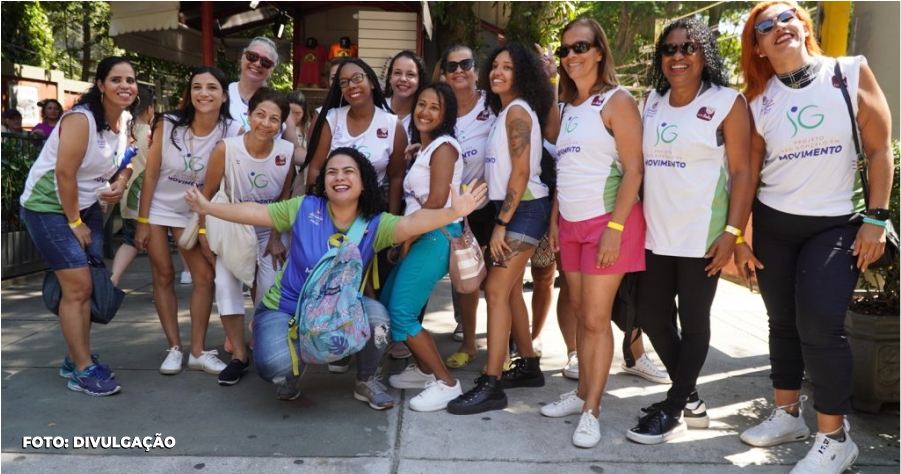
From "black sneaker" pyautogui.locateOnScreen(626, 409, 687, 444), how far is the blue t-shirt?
5.18ft

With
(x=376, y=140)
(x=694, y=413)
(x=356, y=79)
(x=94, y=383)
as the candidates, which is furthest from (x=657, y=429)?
(x=94, y=383)

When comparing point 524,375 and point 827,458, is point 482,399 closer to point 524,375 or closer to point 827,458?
point 524,375

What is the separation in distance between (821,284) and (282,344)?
256cm

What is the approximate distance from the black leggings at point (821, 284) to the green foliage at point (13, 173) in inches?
279

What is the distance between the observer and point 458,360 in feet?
15.3

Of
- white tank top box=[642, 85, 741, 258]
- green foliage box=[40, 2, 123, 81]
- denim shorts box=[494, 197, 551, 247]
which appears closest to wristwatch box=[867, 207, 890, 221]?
white tank top box=[642, 85, 741, 258]

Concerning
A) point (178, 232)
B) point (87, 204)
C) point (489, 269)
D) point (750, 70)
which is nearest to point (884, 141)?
point (750, 70)

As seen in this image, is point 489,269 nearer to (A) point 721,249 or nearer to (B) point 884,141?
(A) point 721,249

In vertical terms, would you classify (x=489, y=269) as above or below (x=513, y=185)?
below

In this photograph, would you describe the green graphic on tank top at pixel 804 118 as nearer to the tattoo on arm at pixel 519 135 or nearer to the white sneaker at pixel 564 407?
the tattoo on arm at pixel 519 135

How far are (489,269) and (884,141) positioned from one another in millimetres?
1932

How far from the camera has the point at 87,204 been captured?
13.3 ft

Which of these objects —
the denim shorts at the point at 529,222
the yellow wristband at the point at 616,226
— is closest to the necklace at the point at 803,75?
the yellow wristband at the point at 616,226

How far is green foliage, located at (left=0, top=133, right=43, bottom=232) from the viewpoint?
7.16 m
